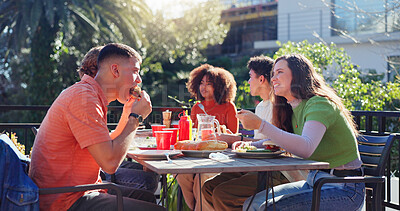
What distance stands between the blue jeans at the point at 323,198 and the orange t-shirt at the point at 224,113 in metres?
1.76

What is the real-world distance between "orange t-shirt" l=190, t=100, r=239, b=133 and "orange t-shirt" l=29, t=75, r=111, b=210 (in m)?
2.17

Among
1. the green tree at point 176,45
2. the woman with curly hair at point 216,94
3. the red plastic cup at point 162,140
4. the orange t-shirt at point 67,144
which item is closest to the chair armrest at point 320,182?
the red plastic cup at point 162,140

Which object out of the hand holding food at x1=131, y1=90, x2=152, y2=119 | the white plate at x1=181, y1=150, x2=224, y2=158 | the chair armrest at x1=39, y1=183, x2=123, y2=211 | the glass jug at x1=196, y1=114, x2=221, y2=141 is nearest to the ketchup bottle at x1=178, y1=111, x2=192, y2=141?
the glass jug at x1=196, y1=114, x2=221, y2=141

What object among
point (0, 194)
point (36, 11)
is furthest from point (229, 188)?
point (36, 11)

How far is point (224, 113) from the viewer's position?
4.18 meters

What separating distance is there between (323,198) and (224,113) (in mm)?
2169

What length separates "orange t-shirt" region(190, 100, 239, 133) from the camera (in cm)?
402

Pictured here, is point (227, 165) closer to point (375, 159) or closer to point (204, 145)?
point (204, 145)

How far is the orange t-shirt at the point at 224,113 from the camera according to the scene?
13.2 ft

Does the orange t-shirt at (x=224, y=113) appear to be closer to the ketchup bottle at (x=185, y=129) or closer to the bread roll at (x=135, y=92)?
the ketchup bottle at (x=185, y=129)

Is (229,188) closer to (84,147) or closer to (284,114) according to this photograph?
(284,114)

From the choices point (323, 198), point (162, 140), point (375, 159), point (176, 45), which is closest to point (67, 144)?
point (162, 140)

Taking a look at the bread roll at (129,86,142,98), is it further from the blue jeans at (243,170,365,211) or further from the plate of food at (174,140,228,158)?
the blue jeans at (243,170,365,211)

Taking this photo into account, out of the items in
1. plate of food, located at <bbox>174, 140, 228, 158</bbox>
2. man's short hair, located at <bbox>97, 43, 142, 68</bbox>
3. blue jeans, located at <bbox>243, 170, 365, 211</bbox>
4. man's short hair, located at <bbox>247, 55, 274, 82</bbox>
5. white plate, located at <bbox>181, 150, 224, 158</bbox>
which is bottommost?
blue jeans, located at <bbox>243, 170, 365, 211</bbox>
